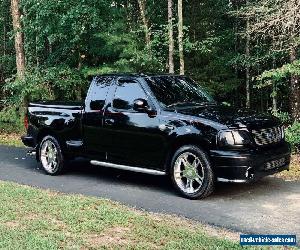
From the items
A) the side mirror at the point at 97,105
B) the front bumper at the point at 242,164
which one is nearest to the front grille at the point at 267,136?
the front bumper at the point at 242,164

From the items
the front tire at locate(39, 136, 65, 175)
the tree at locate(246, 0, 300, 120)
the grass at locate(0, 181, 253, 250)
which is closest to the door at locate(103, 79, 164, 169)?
the grass at locate(0, 181, 253, 250)

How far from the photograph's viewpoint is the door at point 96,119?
856 centimetres

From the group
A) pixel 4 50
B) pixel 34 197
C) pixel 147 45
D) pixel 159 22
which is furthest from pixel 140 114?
pixel 4 50

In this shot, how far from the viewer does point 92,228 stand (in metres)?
5.73

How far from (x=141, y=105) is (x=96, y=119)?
4.12ft

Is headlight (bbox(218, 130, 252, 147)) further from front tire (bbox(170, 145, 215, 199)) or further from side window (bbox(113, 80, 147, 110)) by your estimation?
side window (bbox(113, 80, 147, 110))

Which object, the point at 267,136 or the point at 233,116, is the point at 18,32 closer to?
the point at 233,116

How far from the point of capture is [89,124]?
876 cm

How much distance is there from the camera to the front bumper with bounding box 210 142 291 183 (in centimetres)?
685

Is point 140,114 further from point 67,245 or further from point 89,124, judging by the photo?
point 67,245

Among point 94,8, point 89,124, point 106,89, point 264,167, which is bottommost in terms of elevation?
point 264,167

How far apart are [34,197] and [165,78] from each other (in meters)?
3.14

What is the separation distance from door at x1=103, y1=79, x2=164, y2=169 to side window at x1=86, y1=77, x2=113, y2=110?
24 centimetres

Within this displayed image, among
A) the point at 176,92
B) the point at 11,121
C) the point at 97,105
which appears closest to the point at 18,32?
the point at 11,121
